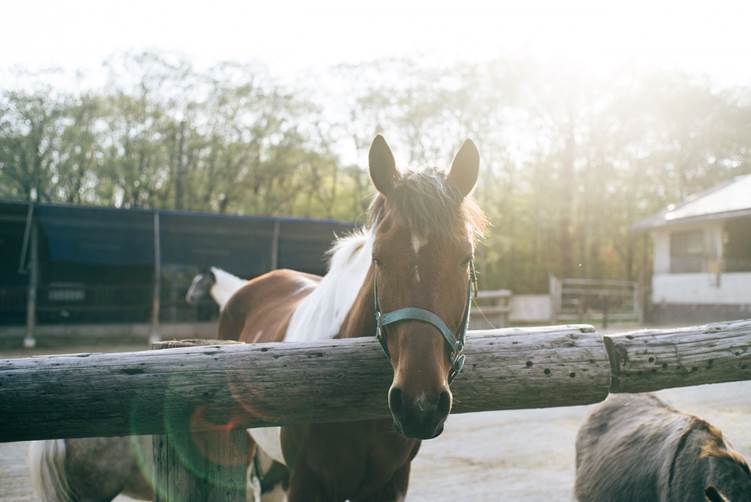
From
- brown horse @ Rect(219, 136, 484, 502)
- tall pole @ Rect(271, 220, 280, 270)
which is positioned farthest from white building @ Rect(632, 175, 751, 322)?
brown horse @ Rect(219, 136, 484, 502)

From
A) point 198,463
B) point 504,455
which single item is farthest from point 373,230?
point 504,455

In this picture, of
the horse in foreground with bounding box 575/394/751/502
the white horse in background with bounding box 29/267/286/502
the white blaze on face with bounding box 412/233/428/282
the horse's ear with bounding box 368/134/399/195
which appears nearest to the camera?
the white blaze on face with bounding box 412/233/428/282

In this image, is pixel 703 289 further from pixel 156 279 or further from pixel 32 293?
pixel 32 293

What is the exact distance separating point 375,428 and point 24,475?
417 centimetres

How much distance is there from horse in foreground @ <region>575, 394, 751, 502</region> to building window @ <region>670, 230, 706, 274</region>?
68.0 feet

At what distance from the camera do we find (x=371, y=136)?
29312 millimetres

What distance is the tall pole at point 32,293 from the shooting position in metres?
14.3

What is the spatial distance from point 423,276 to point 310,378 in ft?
1.67

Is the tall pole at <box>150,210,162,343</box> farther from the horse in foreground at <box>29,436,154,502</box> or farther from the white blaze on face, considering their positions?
the white blaze on face

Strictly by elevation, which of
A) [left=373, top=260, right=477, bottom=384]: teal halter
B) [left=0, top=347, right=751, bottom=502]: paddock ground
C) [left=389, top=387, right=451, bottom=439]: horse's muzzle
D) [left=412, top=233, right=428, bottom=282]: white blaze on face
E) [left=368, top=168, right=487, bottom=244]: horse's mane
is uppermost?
[left=368, top=168, right=487, bottom=244]: horse's mane

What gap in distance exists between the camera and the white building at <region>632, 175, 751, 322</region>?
67.2 ft

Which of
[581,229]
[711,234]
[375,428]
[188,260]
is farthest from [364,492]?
[581,229]

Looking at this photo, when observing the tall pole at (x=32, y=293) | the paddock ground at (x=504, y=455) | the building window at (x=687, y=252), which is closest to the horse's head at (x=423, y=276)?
the paddock ground at (x=504, y=455)

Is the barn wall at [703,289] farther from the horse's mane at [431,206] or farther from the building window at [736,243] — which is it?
the horse's mane at [431,206]
